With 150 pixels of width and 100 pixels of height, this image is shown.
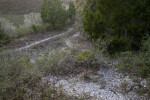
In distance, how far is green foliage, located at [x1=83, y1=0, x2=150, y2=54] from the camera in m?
4.70

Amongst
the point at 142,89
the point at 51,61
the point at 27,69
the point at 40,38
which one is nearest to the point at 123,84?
the point at 142,89

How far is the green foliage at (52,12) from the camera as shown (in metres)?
10.8

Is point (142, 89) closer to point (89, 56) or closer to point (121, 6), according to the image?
point (89, 56)

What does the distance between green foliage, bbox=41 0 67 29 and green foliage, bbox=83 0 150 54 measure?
6.06m

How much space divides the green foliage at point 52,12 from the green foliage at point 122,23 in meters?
6.06

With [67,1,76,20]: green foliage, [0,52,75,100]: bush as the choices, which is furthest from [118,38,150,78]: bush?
[67,1,76,20]: green foliage

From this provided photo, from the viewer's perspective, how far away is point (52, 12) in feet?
36.0

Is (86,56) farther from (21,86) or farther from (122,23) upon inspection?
(21,86)

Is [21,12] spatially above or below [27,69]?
above

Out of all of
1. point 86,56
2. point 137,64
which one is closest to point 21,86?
point 86,56

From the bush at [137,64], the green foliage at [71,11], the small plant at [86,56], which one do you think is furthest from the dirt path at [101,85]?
the green foliage at [71,11]

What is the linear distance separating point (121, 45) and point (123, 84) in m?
1.98

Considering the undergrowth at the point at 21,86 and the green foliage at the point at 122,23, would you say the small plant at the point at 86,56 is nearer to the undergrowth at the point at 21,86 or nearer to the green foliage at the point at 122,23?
the green foliage at the point at 122,23

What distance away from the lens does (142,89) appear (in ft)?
10.9
